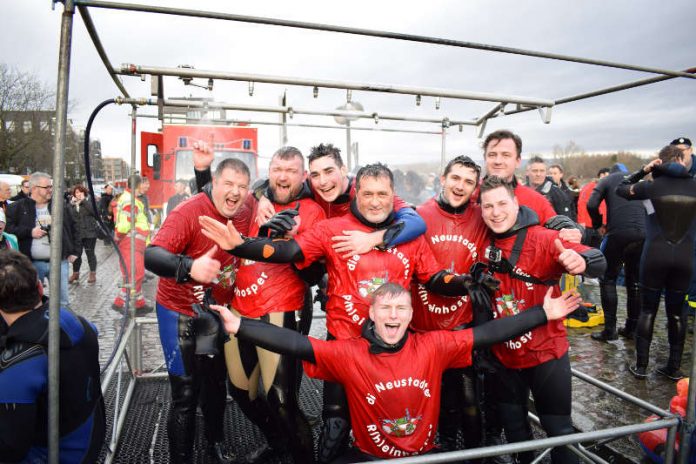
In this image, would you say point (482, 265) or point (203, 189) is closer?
point (482, 265)

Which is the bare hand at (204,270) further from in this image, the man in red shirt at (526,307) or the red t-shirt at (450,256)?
the man in red shirt at (526,307)

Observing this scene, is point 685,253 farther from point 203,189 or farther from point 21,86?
point 21,86

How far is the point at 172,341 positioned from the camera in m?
2.89

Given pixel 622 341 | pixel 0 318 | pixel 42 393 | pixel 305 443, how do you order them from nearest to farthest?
pixel 42 393
pixel 0 318
pixel 305 443
pixel 622 341

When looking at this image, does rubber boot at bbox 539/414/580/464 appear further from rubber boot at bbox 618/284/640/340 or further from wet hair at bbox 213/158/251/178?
rubber boot at bbox 618/284/640/340

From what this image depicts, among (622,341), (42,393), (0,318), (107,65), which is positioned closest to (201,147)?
(107,65)

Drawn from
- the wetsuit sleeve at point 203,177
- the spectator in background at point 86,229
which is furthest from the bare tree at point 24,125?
the wetsuit sleeve at point 203,177

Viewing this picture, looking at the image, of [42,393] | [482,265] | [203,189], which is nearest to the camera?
[42,393]

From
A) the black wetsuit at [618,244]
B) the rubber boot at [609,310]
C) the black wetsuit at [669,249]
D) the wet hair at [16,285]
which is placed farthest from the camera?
the rubber boot at [609,310]

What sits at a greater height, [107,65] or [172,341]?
[107,65]

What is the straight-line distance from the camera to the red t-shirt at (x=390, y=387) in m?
2.26

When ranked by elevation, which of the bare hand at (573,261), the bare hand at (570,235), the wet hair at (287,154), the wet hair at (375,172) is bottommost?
the bare hand at (573,261)

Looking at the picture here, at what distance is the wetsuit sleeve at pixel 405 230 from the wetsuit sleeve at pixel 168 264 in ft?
3.62

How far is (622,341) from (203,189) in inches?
210
